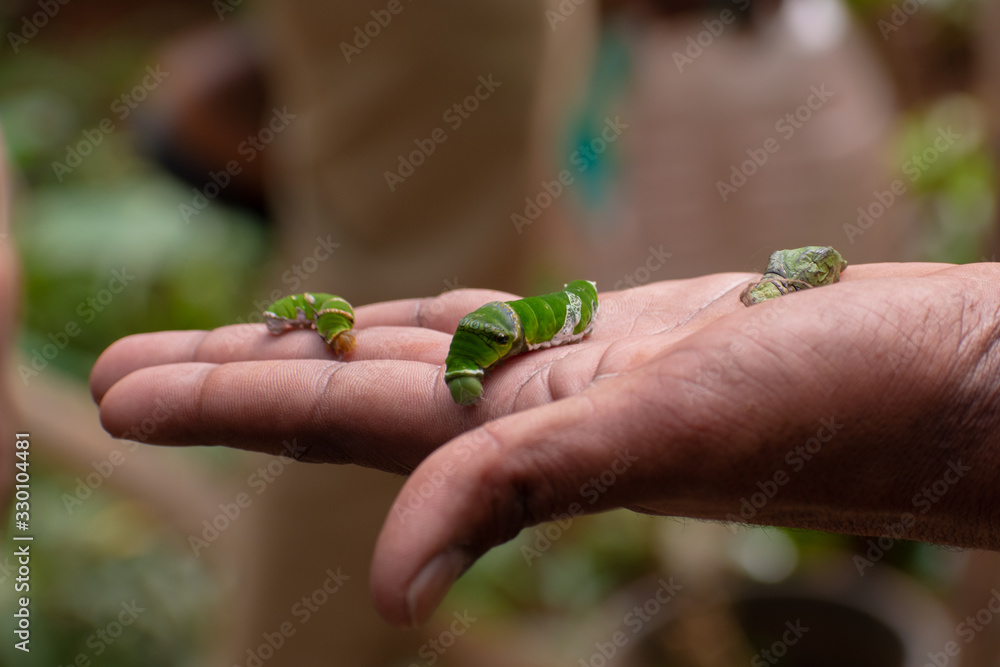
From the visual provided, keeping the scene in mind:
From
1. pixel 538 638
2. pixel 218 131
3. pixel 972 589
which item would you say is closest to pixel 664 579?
pixel 538 638

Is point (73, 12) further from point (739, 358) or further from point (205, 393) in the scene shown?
point (739, 358)

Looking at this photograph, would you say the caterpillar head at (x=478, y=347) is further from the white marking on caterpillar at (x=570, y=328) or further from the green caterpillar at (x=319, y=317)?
the green caterpillar at (x=319, y=317)

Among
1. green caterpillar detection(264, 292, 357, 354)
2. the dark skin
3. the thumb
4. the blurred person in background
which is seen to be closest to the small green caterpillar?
the dark skin

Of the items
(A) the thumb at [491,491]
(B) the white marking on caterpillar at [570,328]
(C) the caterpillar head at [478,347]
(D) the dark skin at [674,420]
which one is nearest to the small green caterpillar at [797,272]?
(D) the dark skin at [674,420]

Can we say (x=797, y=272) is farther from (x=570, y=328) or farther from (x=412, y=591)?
(x=412, y=591)

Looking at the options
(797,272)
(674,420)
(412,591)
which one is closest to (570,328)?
(797,272)
